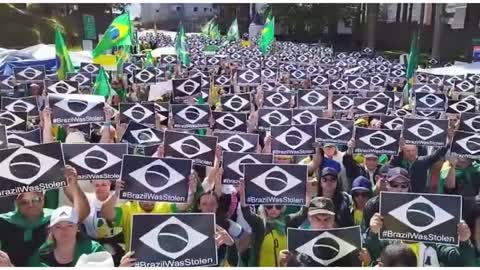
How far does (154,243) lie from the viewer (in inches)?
156

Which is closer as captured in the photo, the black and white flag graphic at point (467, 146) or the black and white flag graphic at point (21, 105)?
the black and white flag graphic at point (467, 146)

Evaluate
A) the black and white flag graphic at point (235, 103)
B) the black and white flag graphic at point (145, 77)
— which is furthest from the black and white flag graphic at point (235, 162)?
the black and white flag graphic at point (145, 77)

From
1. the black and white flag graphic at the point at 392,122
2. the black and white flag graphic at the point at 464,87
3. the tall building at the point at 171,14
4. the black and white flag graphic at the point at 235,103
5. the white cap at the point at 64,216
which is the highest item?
the white cap at the point at 64,216

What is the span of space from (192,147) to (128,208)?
→ 152 cm

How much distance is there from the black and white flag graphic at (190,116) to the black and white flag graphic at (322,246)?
17.0 feet

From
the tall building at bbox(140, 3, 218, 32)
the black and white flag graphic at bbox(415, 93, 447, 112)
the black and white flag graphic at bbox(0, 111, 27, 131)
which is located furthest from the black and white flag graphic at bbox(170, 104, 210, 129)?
the tall building at bbox(140, 3, 218, 32)

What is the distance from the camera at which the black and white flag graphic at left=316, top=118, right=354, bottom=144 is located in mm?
8156

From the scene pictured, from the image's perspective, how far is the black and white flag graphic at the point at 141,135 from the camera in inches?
306

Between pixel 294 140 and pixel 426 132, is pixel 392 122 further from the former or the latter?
pixel 294 140

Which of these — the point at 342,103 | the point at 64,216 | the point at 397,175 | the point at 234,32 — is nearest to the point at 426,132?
the point at 397,175

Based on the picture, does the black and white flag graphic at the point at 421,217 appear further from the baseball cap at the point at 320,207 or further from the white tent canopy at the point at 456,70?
the white tent canopy at the point at 456,70

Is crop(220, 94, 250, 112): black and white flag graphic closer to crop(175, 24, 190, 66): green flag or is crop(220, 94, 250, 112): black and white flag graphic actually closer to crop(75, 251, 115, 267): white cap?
crop(75, 251, 115, 267): white cap

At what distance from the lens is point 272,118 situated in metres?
9.34

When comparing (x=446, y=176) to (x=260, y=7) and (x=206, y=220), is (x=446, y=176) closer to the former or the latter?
(x=206, y=220)
